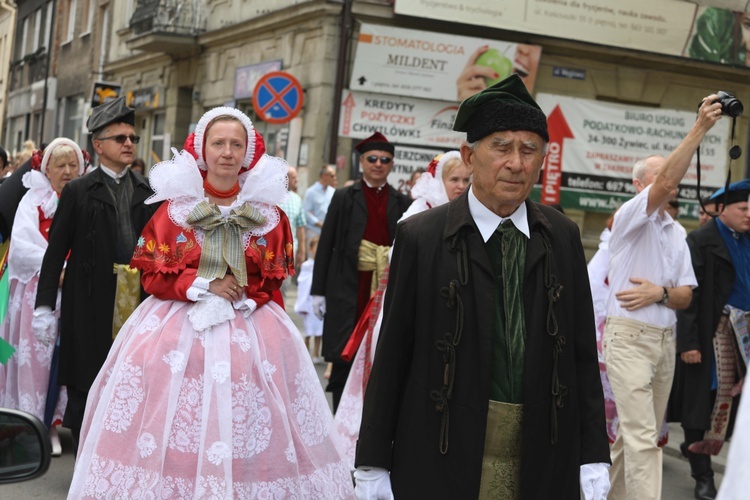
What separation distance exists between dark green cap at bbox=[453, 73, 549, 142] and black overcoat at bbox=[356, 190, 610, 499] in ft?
0.82

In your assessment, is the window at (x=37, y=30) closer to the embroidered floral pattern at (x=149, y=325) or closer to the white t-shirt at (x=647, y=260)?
the white t-shirt at (x=647, y=260)

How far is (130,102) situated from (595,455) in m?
27.3

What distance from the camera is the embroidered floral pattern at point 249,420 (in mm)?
5008

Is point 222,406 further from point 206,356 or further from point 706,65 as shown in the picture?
point 706,65

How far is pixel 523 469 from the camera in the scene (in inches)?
138

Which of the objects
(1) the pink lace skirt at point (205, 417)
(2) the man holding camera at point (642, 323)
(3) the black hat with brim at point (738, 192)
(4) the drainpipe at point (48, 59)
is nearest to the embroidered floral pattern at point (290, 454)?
(1) the pink lace skirt at point (205, 417)

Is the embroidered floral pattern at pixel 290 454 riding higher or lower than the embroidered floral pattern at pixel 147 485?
higher

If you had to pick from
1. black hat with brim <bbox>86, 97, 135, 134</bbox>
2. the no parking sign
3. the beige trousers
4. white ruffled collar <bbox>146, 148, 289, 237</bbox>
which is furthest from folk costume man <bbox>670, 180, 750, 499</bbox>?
the no parking sign

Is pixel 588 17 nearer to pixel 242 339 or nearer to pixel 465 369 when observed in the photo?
pixel 242 339

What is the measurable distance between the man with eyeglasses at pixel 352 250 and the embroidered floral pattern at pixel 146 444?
11.3ft

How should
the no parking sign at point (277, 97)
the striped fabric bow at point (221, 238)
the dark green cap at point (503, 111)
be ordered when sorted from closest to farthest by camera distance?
the dark green cap at point (503, 111) → the striped fabric bow at point (221, 238) → the no parking sign at point (277, 97)

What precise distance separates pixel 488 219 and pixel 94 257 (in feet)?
12.1

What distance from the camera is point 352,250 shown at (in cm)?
840

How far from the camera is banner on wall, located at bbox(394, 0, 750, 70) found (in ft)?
66.3
